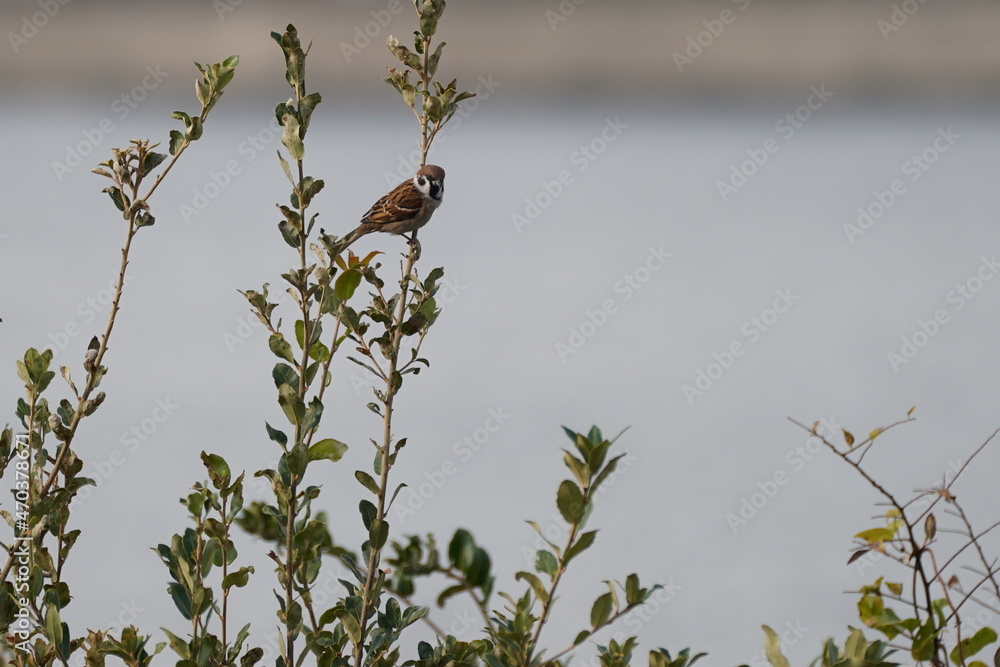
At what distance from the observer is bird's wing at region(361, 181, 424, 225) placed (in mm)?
1929

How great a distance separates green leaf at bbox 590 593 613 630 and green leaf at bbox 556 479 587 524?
0.12 metres

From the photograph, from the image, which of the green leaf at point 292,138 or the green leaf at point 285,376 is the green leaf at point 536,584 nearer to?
the green leaf at point 285,376

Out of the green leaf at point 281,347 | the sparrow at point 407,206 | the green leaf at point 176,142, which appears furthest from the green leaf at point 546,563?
the sparrow at point 407,206

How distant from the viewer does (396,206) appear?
200 centimetres

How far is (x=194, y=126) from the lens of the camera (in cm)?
115

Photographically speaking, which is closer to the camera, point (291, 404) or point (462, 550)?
point (291, 404)

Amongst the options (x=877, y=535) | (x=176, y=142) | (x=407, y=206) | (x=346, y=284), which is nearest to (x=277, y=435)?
(x=346, y=284)

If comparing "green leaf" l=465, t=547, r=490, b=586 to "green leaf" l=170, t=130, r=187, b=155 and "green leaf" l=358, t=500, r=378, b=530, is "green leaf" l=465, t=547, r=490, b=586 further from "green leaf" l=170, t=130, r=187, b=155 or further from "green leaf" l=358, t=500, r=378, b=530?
"green leaf" l=170, t=130, r=187, b=155

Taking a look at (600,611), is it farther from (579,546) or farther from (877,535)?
(877,535)

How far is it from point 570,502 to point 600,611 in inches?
6.0

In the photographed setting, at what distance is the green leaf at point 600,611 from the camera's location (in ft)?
3.20

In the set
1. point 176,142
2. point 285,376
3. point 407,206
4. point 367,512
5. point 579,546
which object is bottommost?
point 579,546

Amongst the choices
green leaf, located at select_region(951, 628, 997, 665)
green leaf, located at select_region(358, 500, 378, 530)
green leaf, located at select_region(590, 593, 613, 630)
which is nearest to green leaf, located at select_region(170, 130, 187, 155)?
green leaf, located at select_region(358, 500, 378, 530)

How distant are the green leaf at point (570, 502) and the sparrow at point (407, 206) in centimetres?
94
